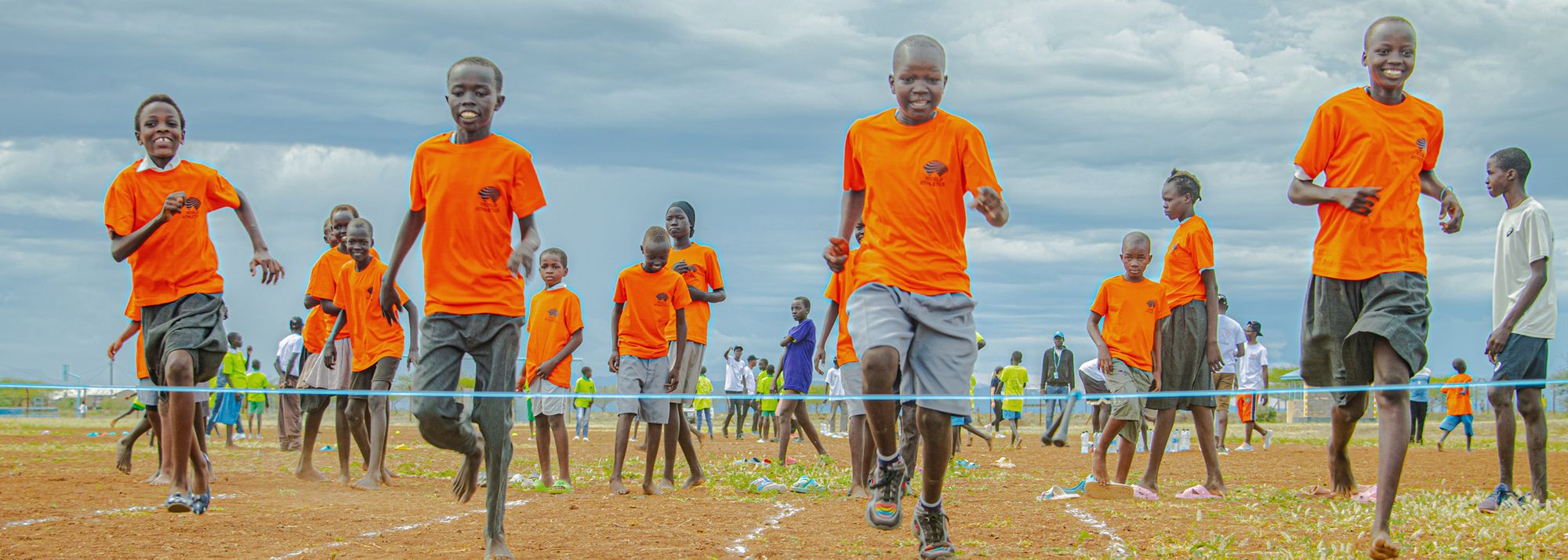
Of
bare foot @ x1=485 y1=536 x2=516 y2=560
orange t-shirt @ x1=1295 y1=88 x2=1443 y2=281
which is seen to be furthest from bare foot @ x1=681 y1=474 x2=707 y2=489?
orange t-shirt @ x1=1295 y1=88 x2=1443 y2=281

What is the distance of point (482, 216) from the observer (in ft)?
18.7

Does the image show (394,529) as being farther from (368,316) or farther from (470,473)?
(368,316)

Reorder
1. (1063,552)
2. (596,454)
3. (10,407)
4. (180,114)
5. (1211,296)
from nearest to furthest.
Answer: (1063,552)
(180,114)
(1211,296)
(596,454)
(10,407)

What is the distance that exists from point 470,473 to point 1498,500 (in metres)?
6.22

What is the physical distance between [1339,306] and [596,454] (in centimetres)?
1361

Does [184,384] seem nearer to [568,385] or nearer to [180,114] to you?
[180,114]

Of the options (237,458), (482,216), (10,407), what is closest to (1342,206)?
(482,216)

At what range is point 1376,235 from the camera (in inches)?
220

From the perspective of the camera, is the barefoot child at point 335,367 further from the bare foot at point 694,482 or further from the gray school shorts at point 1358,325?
the gray school shorts at point 1358,325

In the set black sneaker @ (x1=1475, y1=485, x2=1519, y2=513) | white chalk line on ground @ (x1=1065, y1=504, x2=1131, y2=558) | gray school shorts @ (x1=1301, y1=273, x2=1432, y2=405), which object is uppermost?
gray school shorts @ (x1=1301, y1=273, x2=1432, y2=405)

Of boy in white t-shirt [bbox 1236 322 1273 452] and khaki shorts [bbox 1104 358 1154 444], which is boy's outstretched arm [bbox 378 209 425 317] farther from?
boy in white t-shirt [bbox 1236 322 1273 452]

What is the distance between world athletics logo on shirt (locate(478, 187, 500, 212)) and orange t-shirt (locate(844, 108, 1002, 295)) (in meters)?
1.73

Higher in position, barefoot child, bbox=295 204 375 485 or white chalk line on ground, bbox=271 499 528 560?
barefoot child, bbox=295 204 375 485

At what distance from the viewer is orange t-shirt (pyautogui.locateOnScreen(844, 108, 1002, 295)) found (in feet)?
17.9
